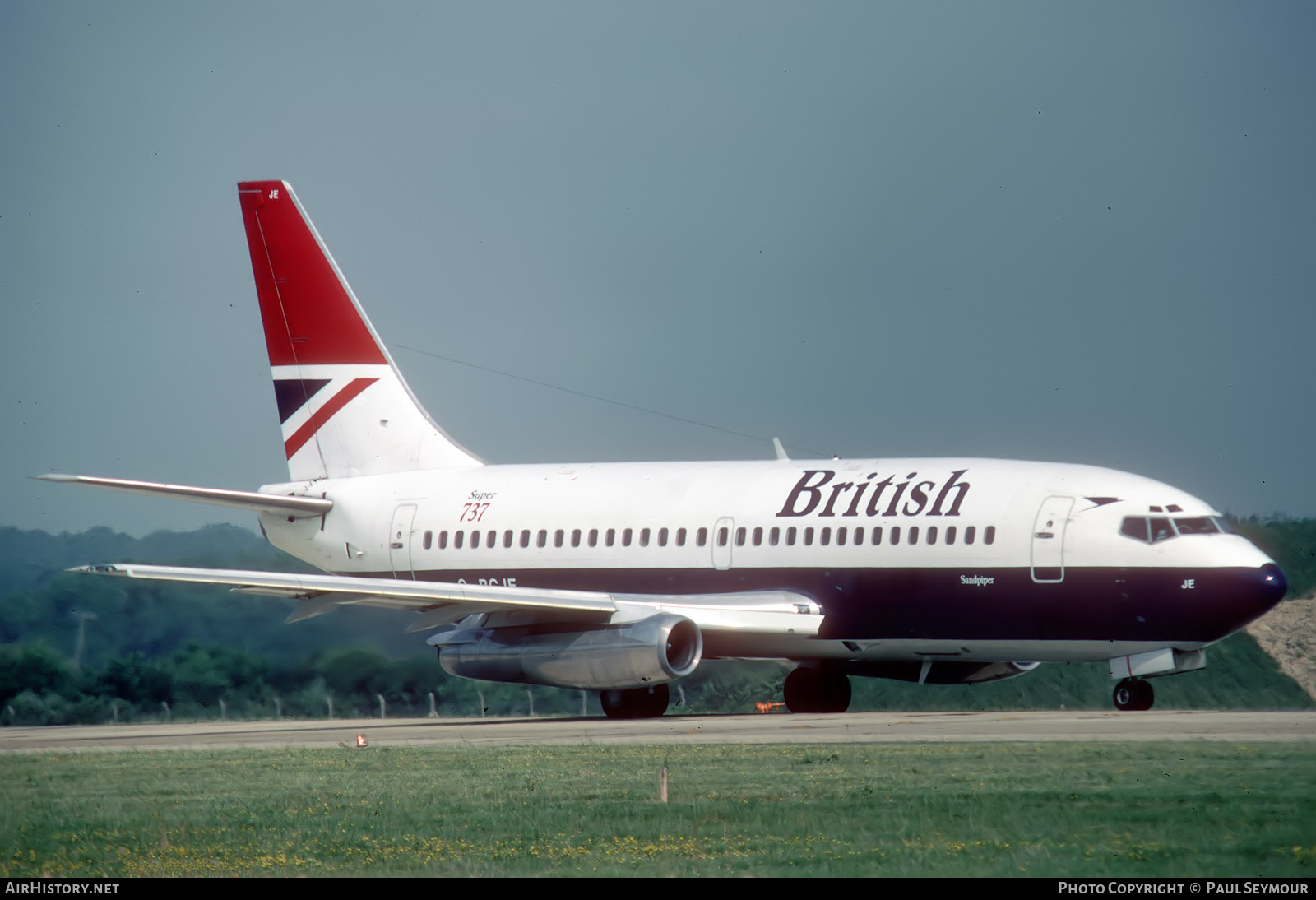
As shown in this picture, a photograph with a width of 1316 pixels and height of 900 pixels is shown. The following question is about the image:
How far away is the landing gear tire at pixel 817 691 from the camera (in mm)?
30453

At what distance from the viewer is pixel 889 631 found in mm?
27625

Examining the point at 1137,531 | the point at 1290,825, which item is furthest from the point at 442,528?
the point at 1290,825

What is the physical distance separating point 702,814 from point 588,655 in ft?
46.3

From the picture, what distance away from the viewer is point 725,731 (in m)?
23.5

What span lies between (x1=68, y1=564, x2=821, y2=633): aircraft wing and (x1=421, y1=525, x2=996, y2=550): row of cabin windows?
A: 919 mm

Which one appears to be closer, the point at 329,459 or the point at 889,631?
the point at 889,631

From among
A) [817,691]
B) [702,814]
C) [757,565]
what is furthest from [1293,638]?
[702,814]

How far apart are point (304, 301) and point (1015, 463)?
48.8 feet

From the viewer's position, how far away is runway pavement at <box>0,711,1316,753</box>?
21.0m

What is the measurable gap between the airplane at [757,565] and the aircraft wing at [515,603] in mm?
39

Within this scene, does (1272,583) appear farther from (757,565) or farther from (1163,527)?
(757,565)

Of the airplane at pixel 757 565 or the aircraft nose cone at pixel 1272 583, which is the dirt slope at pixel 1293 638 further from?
the aircraft nose cone at pixel 1272 583

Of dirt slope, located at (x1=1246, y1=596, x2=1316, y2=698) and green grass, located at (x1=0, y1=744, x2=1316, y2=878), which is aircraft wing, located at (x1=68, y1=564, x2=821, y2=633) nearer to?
green grass, located at (x1=0, y1=744, x2=1316, y2=878)

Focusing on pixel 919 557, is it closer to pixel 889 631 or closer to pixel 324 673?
pixel 889 631
